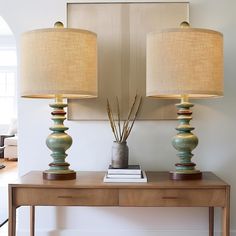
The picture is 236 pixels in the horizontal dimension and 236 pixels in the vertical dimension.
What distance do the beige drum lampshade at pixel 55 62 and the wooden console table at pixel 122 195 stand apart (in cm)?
54

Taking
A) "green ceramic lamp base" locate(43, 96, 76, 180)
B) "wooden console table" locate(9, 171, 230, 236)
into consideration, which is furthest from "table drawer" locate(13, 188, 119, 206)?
"green ceramic lamp base" locate(43, 96, 76, 180)

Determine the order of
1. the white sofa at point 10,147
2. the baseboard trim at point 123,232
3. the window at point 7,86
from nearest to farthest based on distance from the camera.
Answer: the baseboard trim at point 123,232
the white sofa at point 10,147
the window at point 7,86

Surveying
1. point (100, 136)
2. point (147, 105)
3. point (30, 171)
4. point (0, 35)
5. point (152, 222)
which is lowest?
point (152, 222)

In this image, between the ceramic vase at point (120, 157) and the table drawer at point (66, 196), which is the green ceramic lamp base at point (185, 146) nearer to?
the ceramic vase at point (120, 157)

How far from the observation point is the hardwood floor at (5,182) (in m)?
3.47

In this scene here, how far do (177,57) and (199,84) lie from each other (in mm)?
196

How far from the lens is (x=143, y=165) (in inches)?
108

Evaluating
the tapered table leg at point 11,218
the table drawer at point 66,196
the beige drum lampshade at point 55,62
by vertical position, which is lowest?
the tapered table leg at point 11,218

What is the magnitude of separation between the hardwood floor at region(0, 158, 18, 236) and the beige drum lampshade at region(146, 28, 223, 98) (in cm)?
181

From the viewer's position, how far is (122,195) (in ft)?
7.21

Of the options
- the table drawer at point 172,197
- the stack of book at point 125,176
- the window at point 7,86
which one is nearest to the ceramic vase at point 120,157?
the stack of book at point 125,176

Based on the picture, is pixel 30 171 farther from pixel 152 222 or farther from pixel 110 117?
pixel 152 222

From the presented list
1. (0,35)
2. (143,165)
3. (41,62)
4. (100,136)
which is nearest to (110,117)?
(100,136)

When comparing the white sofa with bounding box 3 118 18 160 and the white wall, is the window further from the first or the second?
the white wall
